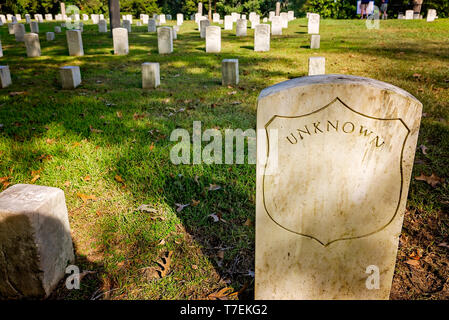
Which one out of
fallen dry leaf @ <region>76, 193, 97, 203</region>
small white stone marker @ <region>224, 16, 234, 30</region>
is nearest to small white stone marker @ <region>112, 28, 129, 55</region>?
small white stone marker @ <region>224, 16, 234, 30</region>

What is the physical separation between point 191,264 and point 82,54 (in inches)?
428

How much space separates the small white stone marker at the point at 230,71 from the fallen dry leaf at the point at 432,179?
15.3 ft

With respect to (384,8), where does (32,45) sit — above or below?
below

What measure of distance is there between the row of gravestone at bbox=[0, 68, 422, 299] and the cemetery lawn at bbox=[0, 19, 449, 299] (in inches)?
18.4

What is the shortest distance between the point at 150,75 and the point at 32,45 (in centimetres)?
623

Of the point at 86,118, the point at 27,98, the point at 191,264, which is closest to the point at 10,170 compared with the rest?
the point at 86,118

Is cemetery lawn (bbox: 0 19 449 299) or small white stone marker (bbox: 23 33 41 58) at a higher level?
small white stone marker (bbox: 23 33 41 58)

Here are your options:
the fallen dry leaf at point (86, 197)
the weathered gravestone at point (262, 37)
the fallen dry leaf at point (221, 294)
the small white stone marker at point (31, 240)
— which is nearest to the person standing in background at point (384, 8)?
the weathered gravestone at point (262, 37)

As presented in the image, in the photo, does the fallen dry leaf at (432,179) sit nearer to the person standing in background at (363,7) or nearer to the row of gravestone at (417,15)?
the row of gravestone at (417,15)

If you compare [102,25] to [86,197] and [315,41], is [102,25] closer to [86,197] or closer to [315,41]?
[315,41]

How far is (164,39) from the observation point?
11.3 meters

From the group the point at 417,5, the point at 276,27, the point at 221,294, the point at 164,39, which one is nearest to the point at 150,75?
the point at 164,39

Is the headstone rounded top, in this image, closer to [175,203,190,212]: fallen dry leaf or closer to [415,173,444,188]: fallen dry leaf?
[175,203,190,212]: fallen dry leaf

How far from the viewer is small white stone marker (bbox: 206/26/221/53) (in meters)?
11.5
